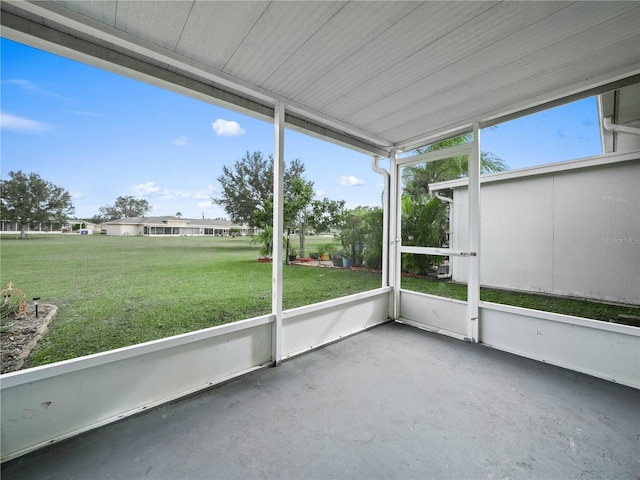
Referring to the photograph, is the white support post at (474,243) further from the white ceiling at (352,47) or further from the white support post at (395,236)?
the white support post at (395,236)

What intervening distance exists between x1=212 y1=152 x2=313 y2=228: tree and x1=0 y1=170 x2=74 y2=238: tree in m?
1.13

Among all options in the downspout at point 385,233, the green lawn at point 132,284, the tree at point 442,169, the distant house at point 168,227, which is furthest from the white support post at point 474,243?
the distant house at point 168,227

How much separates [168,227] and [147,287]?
1.85 ft

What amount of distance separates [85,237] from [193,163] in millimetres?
1016

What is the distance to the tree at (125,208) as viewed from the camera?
81.6 inches

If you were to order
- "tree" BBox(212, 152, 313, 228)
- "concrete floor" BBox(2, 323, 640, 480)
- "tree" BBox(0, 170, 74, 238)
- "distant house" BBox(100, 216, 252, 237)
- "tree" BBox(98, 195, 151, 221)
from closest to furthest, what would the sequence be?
"concrete floor" BBox(2, 323, 640, 480) < "tree" BBox(0, 170, 74, 238) < "tree" BBox(98, 195, 151, 221) < "distant house" BBox(100, 216, 252, 237) < "tree" BBox(212, 152, 313, 228)

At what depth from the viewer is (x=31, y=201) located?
1.79 meters

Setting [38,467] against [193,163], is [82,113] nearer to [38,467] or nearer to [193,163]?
[193,163]

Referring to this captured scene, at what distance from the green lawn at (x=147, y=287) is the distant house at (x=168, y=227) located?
68mm

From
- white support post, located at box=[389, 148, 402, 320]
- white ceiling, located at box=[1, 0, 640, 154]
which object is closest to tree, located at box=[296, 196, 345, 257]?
white support post, located at box=[389, 148, 402, 320]

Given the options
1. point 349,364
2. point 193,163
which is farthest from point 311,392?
point 193,163

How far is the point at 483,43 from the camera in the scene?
5.61 ft

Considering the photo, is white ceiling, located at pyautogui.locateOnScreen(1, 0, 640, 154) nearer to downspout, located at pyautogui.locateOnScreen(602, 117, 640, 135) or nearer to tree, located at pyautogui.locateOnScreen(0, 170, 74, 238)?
downspout, located at pyautogui.locateOnScreen(602, 117, 640, 135)

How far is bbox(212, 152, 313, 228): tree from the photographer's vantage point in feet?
Result: 9.32
